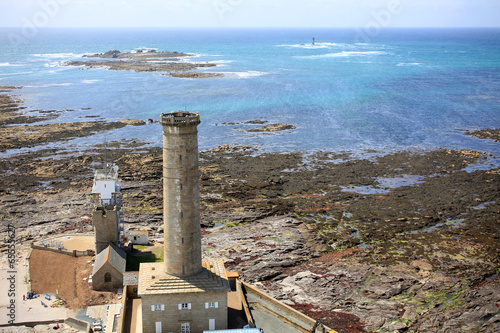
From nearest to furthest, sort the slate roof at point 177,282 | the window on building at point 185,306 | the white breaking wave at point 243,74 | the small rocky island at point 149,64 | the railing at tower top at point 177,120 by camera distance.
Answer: the railing at tower top at point 177,120 < the slate roof at point 177,282 < the window on building at point 185,306 < the white breaking wave at point 243,74 < the small rocky island at point 149,64

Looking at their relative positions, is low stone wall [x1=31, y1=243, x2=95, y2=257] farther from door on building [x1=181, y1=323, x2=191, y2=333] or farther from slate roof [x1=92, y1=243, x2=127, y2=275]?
door on building [x1=181, y1=323, x2=191, y2=333]

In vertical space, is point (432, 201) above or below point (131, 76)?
below

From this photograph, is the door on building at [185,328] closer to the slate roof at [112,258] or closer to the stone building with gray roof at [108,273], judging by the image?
the stone building with gray roof at [108,273]

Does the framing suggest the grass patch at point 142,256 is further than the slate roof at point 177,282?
Yes

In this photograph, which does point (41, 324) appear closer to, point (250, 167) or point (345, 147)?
point (250, 167)

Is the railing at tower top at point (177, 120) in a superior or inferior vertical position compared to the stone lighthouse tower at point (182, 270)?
superior

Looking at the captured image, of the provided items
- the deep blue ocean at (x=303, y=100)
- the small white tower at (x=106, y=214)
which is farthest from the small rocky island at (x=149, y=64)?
the small white tower at (x=106, y=214)

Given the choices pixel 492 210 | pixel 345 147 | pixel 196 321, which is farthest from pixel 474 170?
pixel 196 321
